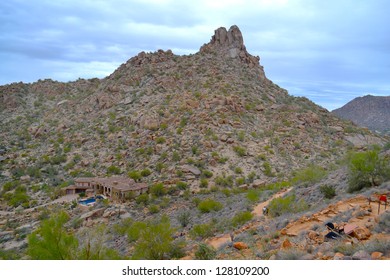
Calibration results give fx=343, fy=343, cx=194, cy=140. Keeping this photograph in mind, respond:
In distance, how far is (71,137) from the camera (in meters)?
39.2

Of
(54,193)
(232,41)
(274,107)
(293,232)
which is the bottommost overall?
(54,193)

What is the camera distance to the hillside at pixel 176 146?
71.6 feet

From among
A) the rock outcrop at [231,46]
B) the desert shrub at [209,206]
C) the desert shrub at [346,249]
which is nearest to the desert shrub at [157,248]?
the desert shrub at [346,249]

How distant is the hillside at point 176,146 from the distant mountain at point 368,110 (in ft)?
205

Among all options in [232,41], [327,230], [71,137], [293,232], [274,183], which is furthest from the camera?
[232,41]

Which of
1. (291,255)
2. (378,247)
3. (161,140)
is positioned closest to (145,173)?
(161,140)

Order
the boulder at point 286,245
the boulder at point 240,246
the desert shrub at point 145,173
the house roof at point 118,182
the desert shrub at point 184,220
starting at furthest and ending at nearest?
the desert shrub at point 145,173 < the house roof at point 118,182 < the desert shrub at point 184,220 < the boulder at point 240,246 < the boulder at point 286,245

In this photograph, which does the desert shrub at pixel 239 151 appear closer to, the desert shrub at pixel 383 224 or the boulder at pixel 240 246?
the boulder at pixel 240 246

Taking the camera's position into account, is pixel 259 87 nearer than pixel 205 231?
No

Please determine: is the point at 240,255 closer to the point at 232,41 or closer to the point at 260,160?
the point at 260,160

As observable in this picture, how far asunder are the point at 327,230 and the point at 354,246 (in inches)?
82.9

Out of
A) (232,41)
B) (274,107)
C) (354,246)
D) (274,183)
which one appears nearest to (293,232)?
(354,246)
